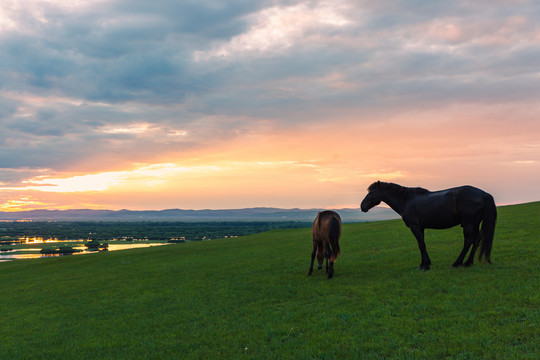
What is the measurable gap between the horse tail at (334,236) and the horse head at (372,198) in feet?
5.23

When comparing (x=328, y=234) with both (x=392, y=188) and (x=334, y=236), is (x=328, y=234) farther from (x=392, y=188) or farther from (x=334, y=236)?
(x=392, y=188)

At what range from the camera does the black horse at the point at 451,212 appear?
13.7 metres

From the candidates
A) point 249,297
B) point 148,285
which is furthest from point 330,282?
point 148,285

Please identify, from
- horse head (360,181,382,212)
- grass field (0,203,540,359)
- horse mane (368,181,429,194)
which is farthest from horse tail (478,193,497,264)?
horse head (360,181,382,212)

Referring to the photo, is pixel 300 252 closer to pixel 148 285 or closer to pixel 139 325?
pixel 148 285

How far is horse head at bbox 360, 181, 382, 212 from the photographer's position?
16.3 metres

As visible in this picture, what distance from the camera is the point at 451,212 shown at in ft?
46.1

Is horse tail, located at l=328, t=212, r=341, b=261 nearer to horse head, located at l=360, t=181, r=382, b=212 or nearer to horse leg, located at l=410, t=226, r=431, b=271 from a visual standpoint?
horse head, located at l=360, t=181, r=382, b=212

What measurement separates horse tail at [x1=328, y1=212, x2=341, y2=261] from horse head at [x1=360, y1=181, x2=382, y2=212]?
1594mm

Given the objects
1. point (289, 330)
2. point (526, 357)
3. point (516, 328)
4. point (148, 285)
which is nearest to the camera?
point (526, 357)

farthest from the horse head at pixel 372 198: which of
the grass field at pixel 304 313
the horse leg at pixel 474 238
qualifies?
the horse leg at pixel 474 238

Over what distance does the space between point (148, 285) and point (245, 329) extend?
11.4 metres

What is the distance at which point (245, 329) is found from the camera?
1021 cm

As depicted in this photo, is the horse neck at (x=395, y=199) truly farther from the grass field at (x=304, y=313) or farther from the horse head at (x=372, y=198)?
the grass field at (x=304, y=313)
